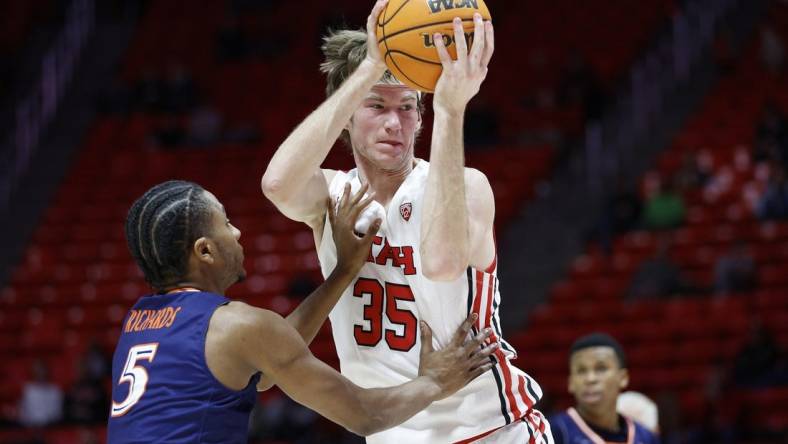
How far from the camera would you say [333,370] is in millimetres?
4172

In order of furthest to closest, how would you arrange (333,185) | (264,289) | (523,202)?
1. (523,202)
2. (264,289)
3. (333,185)

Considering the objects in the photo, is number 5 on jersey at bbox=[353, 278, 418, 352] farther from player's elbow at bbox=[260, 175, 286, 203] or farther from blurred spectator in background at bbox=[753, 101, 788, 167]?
blurred spectator in background at bbox=[753, 101, 788, 167]

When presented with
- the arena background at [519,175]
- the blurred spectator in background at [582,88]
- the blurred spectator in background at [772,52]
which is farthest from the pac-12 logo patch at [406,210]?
the blurred spectator in background at [772,52]

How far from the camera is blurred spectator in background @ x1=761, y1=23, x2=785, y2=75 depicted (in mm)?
17109

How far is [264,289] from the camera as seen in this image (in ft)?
49.6

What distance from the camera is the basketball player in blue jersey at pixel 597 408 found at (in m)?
6.99

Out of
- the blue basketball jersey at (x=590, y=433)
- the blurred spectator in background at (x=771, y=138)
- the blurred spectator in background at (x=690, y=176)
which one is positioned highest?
the blurred spectator in background at (x=771, y=138)

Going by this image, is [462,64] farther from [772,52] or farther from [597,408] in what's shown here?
[772,52]

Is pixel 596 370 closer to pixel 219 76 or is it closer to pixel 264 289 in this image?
pixel 264 289

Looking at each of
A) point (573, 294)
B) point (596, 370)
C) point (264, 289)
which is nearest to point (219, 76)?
point (264, 289)

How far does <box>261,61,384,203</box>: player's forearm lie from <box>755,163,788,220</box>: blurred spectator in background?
10209 millimetres

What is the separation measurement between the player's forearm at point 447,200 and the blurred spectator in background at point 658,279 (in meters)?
9.48

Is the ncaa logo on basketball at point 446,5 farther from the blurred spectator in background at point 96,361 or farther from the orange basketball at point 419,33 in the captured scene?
the blurred spectator in background at point 96,361

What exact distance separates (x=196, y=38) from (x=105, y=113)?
2.61 metres
